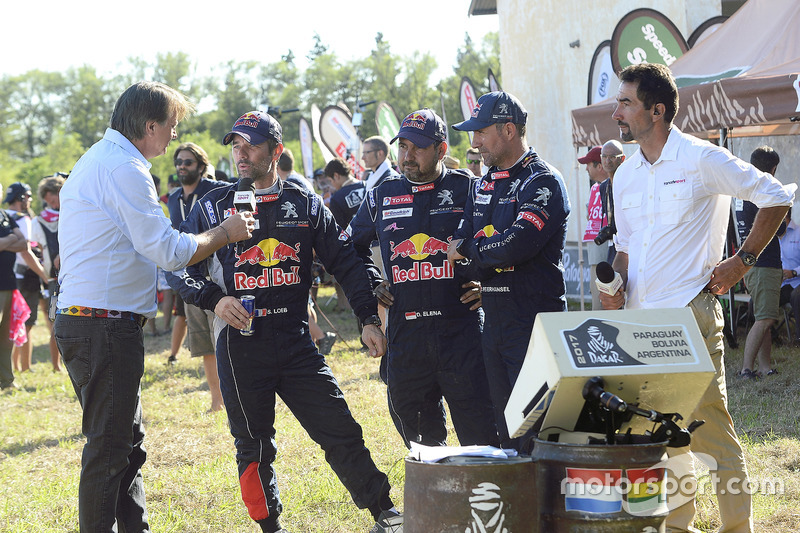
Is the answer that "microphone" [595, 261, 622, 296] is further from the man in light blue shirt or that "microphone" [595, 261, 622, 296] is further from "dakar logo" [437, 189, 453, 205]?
the man in light blue shirt

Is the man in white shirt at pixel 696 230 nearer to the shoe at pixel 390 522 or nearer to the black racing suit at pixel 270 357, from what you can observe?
the shoe at pixel 390 522

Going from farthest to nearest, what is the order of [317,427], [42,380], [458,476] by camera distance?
[42,380]
[317,427]
[458,476]

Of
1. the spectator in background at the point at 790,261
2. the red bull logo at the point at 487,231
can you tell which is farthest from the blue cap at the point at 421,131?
the spectator in background at the point at 790,261

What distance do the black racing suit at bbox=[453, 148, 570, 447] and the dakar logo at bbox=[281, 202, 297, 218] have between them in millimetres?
949

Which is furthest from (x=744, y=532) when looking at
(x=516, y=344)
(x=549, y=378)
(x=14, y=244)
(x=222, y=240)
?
(x=14, y=244)

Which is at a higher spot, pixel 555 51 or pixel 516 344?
pixel 555 51

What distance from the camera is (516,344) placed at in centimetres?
409

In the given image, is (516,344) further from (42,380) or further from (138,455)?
(42,380)

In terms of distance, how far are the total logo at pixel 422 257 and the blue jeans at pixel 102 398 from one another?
1520 millimetres

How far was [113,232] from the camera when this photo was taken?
150 inches

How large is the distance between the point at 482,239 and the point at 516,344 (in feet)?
1.84

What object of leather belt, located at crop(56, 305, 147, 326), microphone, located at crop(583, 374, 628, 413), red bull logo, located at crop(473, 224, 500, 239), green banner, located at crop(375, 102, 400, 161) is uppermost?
green banner, located at crop(375, 102, 400, 161)

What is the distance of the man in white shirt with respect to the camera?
3.69 m

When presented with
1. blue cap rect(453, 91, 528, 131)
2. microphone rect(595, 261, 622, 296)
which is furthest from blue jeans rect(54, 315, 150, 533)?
microphone rect(595, 261, 622, 296)
